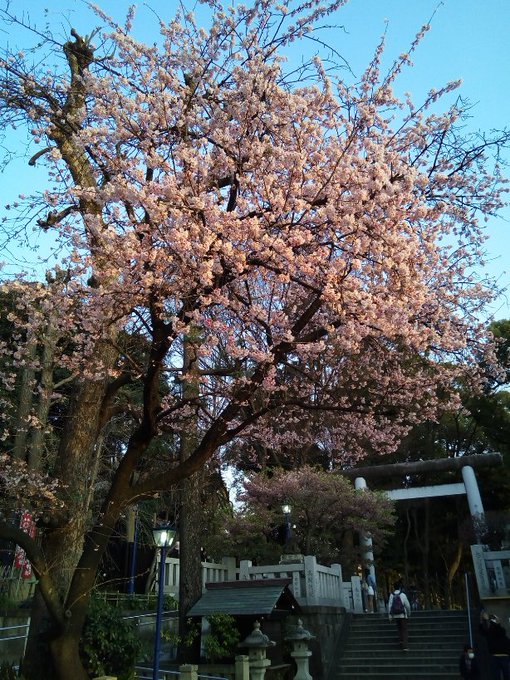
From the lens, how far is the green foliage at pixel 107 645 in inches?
252

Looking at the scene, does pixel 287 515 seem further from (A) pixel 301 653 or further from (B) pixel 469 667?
(A) pixel 301 653

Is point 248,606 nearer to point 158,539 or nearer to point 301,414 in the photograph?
point 158,539

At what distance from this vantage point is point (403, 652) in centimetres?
1230

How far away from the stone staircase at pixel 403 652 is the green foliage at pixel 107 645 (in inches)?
264

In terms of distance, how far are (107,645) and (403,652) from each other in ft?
27.4

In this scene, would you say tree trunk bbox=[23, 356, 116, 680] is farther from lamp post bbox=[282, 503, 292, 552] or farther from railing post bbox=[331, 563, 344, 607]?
railing post bbox=[331, 563, 344, 607]

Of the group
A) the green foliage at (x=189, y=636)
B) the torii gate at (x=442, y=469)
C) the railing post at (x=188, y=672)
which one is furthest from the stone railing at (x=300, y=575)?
the torii gate at (x=442, y=469)

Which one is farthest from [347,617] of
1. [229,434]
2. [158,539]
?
[229,434]

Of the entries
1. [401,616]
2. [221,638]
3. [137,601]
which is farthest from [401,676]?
[137,601]

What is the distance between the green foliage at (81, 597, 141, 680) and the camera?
6402 mm

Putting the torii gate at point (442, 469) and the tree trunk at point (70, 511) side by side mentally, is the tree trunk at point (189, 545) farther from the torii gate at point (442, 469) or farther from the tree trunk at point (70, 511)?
the torii gate at point (442, 469)

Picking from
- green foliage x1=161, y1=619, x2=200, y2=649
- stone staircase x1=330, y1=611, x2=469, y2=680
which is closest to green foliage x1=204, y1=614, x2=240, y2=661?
green foliage x1=161, y1=619, x2=200, y2=649

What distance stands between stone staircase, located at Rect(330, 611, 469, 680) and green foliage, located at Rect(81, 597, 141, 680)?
669cm

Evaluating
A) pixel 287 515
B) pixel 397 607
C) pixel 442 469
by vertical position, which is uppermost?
pixel 442 469
